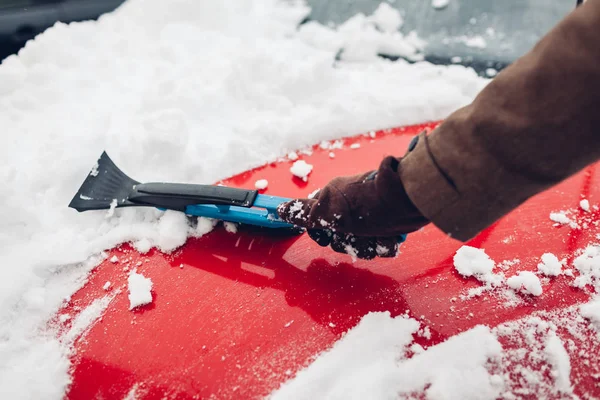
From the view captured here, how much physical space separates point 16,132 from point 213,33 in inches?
34.8

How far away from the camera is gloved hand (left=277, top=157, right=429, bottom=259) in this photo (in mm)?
781

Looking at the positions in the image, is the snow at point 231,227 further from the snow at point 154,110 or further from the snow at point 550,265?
the snow at point 550,265

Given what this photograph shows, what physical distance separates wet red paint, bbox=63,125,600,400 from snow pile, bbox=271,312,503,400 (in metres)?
0.03

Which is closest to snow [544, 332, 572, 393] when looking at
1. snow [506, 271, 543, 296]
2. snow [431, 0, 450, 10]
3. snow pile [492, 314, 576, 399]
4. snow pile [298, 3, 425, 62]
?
snow pile [492, 314, 576, 399]

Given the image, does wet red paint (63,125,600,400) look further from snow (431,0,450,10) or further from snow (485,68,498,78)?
snow (431,0,450,10)

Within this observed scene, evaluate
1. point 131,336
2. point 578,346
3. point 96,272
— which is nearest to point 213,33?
point 96,272

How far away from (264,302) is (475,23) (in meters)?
1.56

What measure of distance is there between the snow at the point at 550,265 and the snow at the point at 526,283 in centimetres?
3

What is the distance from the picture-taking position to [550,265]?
95 cm

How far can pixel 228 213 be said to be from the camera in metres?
1.03

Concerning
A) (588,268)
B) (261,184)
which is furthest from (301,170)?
(588,268)

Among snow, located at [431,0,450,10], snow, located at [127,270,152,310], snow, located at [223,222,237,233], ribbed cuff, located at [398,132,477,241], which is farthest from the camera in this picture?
snow, located at [431,0,450,10]

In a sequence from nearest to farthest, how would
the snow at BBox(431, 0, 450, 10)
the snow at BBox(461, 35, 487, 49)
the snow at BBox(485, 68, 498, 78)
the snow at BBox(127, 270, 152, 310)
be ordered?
1. the snow at BBox(127, 270, 152, 310)
2. the snow at BBox(485, 68, 498, 78)
3. the snow at BBox(461, 35, 487, 49)
4. the snow at BBox(431, 0, 450, 10)

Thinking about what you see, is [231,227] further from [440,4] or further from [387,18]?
[440,4]
